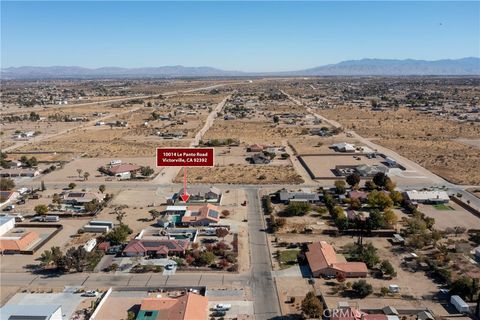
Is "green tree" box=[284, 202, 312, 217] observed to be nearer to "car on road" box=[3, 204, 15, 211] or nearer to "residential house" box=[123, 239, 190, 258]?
"residential house" box=[123, 239, 190, 258]

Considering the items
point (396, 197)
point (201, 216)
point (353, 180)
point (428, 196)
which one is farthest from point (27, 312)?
point (428, 196)

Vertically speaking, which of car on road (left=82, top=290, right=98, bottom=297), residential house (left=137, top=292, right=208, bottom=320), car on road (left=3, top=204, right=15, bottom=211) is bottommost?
car on road (left=82, top=290, right=98, bottom=297)

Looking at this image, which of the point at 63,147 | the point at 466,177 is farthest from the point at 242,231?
the point at 63,147

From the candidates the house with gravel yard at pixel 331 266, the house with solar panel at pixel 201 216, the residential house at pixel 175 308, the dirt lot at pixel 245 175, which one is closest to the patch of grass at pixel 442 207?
the dirt lot at pixel 245 175

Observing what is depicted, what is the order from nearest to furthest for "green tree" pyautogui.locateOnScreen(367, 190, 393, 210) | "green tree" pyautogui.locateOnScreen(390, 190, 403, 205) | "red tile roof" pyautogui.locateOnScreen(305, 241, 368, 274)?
"red tile roof" pyautogui.locateOnScreen(305, 241, 368, 274)
"green tree" pyautogui.locateOnScreen(367, 190, 393, 210)
"green tree" pyautogui.locateOnScreen(390, 190, 403, 205)

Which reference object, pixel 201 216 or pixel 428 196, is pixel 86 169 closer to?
pixel 201 216

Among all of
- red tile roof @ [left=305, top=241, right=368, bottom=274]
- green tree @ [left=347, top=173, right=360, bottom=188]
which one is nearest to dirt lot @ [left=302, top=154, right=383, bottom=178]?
green tree @ [left=347, top=173, right=360, bottom=188]

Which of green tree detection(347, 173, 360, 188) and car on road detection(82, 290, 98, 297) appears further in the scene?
green tree detection(347, 173, 360, 188)
